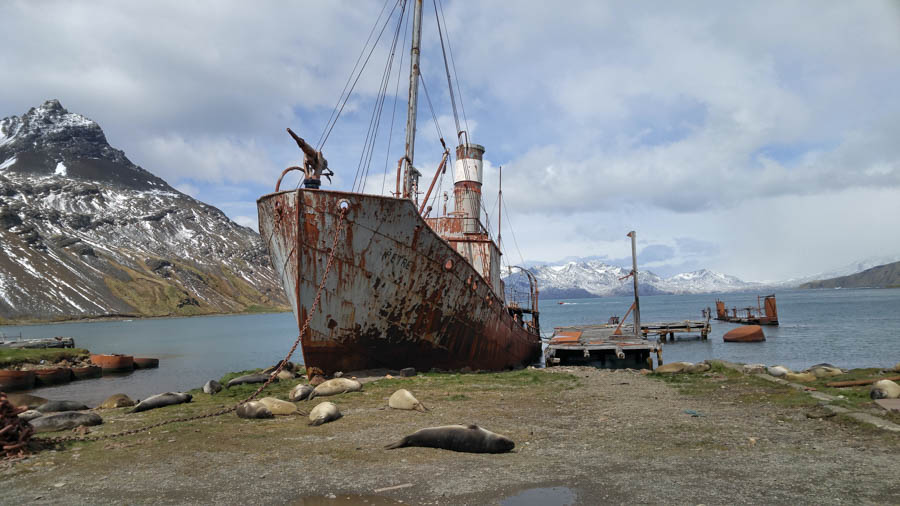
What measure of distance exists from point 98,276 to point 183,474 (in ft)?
580

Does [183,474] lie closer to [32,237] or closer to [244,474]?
[244,474]

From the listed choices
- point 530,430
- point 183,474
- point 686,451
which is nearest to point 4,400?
point 183,474

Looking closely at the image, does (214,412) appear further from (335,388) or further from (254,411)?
(335,388)

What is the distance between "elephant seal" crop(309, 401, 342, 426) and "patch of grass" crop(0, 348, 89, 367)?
94.4 ft

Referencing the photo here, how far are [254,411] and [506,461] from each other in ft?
20.4

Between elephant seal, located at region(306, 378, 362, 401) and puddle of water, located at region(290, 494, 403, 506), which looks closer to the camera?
puddle of water, located at region(290, 494, 403, 506)

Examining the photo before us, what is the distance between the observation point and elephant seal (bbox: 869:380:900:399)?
11.0m

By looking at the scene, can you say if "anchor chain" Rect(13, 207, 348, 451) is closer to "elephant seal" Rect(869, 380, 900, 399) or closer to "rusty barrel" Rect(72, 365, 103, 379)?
"elephant seal" Rect(869, 380, 900, 399)

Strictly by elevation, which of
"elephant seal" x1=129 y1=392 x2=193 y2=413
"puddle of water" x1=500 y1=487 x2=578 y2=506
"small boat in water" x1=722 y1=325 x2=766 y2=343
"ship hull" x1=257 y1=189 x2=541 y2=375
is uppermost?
"ship hull" x1=257 y1=189 x2=541 y2=375

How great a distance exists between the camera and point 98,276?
503 feet

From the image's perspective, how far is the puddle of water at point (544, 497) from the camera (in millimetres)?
5766

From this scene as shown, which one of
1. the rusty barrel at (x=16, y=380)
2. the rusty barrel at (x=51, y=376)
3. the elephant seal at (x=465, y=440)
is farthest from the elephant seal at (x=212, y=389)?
the rusty barrel at (x=51, y=376)

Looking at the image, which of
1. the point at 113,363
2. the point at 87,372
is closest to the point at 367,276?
the point at 87,372

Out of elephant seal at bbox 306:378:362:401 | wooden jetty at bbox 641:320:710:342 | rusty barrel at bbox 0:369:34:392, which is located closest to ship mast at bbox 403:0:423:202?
elephant seal at bbox 306:378:362:401
